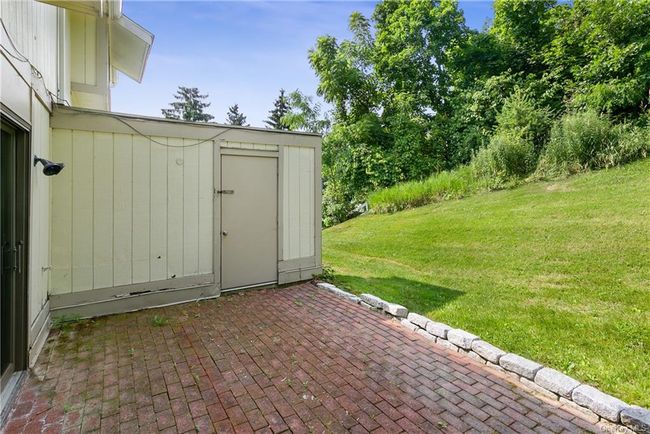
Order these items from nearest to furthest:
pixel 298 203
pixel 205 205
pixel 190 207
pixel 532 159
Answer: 1. pixel 190 207
2. pixel 205 205
3. pixel 298 203
4. pixel 532 159

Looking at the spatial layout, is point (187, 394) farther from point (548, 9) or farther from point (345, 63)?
point (548, 9)

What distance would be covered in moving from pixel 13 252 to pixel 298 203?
3.70m

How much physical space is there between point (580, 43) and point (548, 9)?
3.05 m

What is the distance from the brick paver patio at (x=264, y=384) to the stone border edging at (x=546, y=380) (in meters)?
0.10

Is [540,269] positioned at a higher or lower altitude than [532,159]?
lower

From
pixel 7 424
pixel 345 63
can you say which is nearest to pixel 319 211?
pixel 7 424

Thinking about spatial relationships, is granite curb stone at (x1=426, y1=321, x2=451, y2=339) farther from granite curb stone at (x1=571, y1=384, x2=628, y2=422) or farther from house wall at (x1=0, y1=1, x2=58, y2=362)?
house wall at (x1=0, y1=1, x2=58, y2=362)

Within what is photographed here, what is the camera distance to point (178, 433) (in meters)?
2.20

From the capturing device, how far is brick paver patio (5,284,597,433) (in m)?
2.32

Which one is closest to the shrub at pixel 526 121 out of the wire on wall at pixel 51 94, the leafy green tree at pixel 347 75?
the leafy green tree at pixel 347 75

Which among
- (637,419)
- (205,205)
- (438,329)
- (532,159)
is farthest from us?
(532,159)

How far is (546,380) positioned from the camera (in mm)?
2703

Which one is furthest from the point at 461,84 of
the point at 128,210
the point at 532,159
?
the point at 128,210

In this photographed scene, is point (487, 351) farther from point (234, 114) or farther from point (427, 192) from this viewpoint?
point (234, 114)
